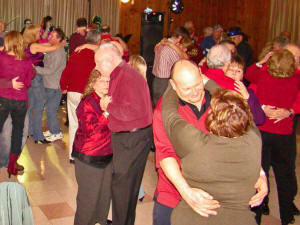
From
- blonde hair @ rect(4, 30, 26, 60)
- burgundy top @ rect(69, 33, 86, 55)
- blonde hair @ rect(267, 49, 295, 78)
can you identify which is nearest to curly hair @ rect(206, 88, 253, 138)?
blonde hair @ rect(267, 49, 295, 78)

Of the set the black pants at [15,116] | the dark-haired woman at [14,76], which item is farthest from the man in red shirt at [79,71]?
the black pants at [15,116]

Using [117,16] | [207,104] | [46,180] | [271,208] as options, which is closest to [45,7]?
[117,16]

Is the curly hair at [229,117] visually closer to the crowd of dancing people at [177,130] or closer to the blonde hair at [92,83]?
the crowd of dancing people at [177,130]

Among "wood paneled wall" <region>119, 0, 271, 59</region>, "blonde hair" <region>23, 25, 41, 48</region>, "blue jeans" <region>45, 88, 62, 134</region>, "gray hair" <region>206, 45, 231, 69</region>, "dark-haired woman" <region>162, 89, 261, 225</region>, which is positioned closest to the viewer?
"dark-haired woman" <region>162, 89, 261, 225</region>

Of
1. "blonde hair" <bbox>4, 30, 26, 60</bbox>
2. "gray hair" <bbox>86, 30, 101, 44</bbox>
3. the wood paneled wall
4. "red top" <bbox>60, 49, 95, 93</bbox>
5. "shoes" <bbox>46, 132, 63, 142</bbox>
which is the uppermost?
the wood paneled wall

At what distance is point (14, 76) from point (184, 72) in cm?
235

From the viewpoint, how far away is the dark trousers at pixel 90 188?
8.94ft

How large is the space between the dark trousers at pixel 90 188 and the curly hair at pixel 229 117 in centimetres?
125

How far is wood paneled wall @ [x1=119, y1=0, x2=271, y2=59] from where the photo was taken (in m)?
11.4

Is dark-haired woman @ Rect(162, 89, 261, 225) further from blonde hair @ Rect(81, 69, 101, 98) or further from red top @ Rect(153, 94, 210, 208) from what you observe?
blonde hair @ Rect(81, 69, 101, 98)

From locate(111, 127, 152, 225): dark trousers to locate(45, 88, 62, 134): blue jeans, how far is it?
9.14ft

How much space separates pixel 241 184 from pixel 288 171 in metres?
1.76

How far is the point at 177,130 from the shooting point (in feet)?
5.64

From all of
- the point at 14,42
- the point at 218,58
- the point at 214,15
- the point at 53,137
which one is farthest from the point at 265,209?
the point at 214,15
